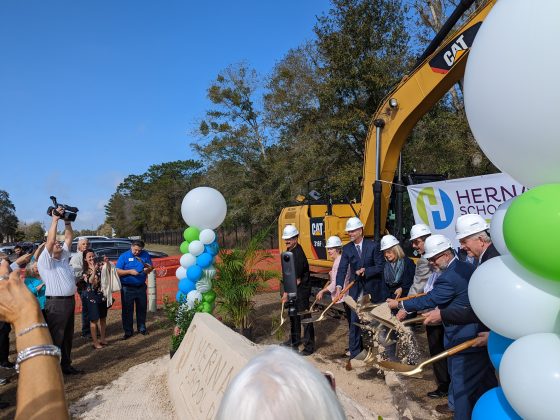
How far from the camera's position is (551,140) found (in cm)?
161

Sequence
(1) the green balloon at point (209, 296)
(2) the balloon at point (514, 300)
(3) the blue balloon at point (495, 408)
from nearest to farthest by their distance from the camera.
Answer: (2) the balloon at point (514, 300)
(3) the blue balloon at point (495, 408)
(1) the green balloon at point (209, 296)

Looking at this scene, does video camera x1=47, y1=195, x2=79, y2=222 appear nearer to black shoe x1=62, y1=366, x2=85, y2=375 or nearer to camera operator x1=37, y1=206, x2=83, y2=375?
camera operator x1=37, y1=206, x2=83, y2=375

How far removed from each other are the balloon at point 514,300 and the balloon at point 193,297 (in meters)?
5.18

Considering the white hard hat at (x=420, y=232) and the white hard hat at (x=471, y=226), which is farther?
the white hard hat at (x=420, y=232)

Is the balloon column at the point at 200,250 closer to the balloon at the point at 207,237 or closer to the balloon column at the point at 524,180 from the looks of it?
the balloon at the point at 207,237

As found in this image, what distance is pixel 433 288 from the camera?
3.69 metres

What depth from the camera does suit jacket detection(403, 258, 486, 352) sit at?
350 cm

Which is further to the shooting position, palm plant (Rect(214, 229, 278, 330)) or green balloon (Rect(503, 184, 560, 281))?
palm plant (Rect(214, 229, 278, 330))

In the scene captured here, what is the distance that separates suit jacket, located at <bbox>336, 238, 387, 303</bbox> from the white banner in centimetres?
192

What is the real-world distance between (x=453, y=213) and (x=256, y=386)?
6681 millimetres

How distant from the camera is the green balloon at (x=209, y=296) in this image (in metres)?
6.91

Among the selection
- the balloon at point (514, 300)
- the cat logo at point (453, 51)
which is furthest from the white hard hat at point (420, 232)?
the balloon at point (514, 300)

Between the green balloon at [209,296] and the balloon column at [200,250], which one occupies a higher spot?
the balloon column at [200,250]

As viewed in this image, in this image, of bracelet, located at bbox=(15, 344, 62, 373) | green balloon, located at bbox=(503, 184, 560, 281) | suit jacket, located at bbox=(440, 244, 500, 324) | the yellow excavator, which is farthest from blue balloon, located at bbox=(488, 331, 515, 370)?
the yellow excavator
